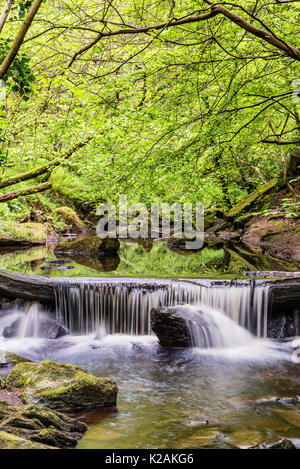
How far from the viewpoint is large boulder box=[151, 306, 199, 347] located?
22.2ft

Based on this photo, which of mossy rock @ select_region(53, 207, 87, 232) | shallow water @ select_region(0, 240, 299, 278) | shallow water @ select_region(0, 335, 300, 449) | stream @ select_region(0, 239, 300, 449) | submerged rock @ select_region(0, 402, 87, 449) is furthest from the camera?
mossy rock @ select_region(53, 207, 87, 232)

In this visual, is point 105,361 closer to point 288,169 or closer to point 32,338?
point 32,338

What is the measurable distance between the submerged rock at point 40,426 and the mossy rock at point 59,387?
0.51 m

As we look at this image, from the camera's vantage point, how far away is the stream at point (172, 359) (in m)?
3.77

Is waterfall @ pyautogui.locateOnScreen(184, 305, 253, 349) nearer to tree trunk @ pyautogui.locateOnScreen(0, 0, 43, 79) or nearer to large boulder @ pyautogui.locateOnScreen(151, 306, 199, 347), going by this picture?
large boulder @ pyautogui.locateOnScreen(151, 306, 199, 347)

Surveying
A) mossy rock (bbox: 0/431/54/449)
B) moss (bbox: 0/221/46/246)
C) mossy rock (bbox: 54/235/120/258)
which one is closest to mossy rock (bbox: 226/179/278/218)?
mossy rock (bbox: 54/235/120/258)

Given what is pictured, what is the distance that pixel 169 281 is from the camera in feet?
26.9

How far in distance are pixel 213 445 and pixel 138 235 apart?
894 inches

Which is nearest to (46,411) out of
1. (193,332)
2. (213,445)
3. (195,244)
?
(213,445)

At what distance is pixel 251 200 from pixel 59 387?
57.6 feet

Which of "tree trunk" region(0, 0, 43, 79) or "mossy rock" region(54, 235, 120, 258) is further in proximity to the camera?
"mossy rock" region(54, 235, 120, 258)

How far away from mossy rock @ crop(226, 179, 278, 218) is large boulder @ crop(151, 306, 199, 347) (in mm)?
13930

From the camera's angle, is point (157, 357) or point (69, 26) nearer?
point (69, 26)

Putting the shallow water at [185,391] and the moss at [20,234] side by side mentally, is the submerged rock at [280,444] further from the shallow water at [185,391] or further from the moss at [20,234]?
the moss at [20,234]
